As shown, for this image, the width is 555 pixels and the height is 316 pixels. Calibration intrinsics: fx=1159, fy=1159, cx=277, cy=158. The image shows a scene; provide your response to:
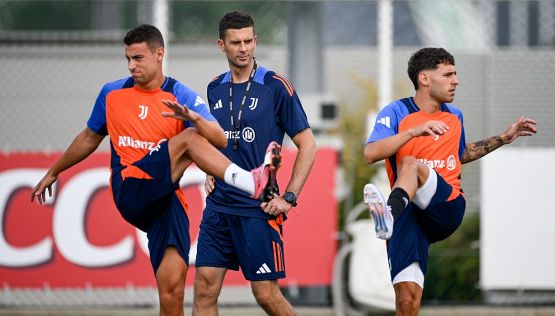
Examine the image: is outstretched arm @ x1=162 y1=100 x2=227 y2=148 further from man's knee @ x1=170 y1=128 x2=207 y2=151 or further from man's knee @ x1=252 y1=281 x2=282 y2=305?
man's knee @ x1=252 y1=281 x2=282 y2=305

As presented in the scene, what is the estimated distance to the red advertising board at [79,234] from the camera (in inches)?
478

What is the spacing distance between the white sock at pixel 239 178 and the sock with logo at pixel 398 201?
0.95 m

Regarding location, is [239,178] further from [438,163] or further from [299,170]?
[438,163]

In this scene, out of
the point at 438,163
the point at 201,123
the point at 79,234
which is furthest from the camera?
the point at 79,234

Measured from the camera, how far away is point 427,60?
8.45 meters

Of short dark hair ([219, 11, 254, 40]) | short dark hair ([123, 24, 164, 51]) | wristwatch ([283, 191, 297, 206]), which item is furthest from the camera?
short dark hair ([219, 11, 254, 40])

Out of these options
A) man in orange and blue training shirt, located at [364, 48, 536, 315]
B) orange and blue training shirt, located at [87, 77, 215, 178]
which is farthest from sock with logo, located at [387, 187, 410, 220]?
orange and blue training shirt, located at [87, 77, 215, 178]

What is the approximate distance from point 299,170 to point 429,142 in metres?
0.99

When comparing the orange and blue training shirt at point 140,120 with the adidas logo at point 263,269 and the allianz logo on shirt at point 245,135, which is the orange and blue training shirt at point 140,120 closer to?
the allianz logo on shirt at point 245,135

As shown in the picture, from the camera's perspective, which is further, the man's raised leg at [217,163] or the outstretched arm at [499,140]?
the outstretched arm at [499,140]

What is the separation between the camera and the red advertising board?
39.8 feet

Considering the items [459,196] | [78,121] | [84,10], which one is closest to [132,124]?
[459,196]

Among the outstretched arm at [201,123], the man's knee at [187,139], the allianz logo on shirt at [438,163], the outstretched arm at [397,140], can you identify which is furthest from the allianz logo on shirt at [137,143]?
the allianz logo on shirt at [438,163]

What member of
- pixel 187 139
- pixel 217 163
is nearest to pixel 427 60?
pixel 217 163
